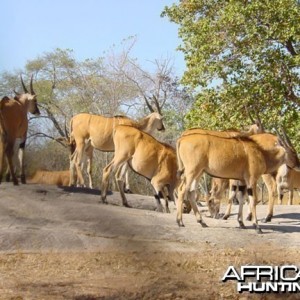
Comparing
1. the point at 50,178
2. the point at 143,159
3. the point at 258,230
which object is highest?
the point at 143,159

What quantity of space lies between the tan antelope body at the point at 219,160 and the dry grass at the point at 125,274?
149cm

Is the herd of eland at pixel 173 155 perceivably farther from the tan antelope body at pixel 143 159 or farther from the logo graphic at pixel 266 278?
the logo graphic at pixel 266 278

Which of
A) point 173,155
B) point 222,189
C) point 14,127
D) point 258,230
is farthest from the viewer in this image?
point 222,189

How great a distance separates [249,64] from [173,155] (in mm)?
4452

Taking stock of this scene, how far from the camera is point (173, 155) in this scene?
11.2 m

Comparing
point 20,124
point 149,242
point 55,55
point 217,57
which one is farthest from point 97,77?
point 149,242

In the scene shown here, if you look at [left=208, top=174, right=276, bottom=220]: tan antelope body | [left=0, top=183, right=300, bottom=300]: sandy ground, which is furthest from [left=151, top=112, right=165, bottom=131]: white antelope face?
[left=0, top=183, right=300, bottom=300]: sandy ground

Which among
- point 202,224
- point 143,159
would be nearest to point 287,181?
point 143,159

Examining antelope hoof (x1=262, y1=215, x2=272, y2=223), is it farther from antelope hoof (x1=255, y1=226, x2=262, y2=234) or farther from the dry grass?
the dry grass

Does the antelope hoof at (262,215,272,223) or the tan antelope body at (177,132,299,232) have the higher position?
the tan antelope body at (177,132,299,232)

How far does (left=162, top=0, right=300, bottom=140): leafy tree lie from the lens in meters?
14.3

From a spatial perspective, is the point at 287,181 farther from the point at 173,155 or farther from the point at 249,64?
the point at 173,155

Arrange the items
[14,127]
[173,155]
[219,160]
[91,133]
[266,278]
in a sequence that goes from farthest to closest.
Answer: [91,133]
[173,155]
[14,127]
[219,160]
[266,278]

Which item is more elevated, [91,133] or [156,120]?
[156,120]
